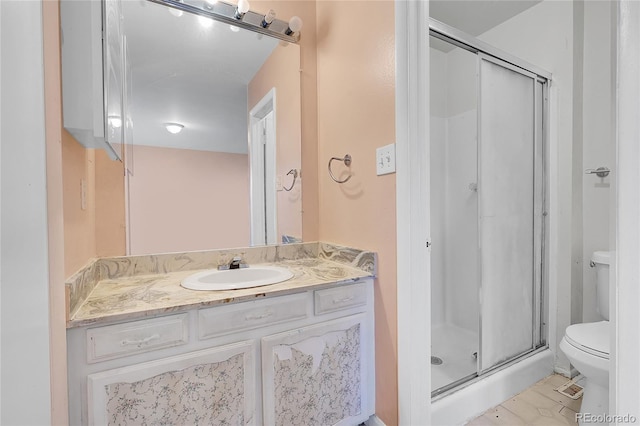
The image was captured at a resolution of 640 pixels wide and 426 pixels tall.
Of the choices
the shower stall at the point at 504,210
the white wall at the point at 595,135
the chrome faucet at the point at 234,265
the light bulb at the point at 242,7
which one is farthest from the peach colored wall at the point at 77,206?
the white wall at the point at 595,135

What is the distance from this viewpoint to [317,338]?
1.16 metres

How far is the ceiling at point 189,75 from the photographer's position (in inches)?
52.1

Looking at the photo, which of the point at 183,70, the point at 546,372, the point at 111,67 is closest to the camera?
the point at 111,67

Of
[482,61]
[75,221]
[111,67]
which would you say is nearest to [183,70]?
[111,67]

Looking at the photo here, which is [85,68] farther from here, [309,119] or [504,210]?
[504,210]

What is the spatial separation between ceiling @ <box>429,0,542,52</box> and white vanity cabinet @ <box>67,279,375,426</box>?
193 cm

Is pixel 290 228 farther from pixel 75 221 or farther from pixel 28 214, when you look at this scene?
pixel 28 214

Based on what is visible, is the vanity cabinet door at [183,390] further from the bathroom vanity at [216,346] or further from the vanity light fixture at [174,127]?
the vanity light fixture at [174,127]

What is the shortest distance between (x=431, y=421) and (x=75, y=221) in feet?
5.18

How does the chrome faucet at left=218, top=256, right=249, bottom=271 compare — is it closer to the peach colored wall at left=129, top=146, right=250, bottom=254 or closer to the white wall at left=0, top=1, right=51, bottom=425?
the peach colored wall at left=129, top=146, right=250, bottom=254

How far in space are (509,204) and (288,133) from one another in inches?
56.3

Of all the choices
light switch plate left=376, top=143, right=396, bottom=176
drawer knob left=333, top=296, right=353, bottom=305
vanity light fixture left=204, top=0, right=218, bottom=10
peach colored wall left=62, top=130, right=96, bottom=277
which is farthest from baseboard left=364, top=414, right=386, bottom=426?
vanity light fixture left=204, top=0, right=218, bottom=10

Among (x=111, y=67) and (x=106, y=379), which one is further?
(x=111, y=67)

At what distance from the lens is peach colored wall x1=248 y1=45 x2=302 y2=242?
1.64 m
